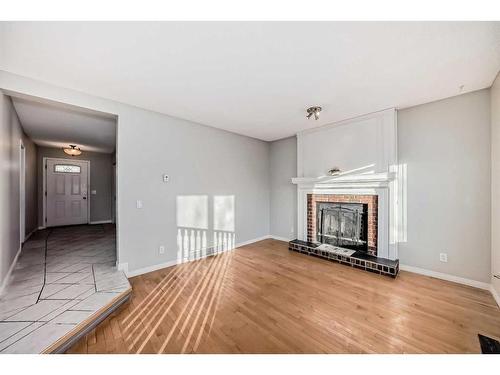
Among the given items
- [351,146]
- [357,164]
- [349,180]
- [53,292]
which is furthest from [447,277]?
[53,292]

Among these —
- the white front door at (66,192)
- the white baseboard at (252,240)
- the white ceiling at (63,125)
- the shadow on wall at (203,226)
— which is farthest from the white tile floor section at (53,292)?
the white front door at (66,192)

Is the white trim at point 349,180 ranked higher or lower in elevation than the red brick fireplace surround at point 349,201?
higher

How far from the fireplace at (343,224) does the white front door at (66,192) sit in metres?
7.13

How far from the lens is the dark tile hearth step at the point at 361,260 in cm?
291

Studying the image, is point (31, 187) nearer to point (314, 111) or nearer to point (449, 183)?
point (314, 111)

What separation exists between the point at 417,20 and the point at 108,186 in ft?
27.4

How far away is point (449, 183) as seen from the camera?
2760mm

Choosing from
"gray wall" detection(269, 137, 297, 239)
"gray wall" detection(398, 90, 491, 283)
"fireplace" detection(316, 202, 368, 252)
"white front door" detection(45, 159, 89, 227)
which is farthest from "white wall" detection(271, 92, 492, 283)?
"white front door" detection(45, 159, 89, 227)

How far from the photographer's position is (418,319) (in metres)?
1.94

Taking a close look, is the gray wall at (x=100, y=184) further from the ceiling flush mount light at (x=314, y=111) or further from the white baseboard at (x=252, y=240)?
the ceiling flush mount light at (x=314, y=111)

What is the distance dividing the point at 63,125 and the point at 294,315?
5.15 m
